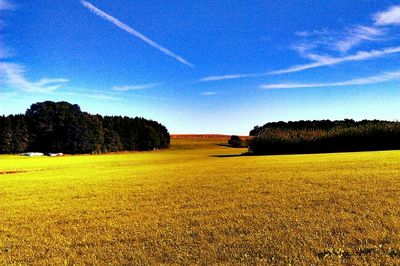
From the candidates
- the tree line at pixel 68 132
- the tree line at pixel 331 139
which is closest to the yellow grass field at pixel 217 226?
the tree line at pixel 331 139

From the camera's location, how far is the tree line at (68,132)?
92000mm

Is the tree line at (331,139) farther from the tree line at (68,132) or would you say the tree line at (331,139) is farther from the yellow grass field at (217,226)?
the tree line at (68,132)

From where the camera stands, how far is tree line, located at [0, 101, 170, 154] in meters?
92.0

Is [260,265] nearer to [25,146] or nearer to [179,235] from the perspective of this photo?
[179,235]

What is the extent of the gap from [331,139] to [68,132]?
216ft

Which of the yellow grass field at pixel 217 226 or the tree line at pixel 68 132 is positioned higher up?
the tree line at pixel 68 132

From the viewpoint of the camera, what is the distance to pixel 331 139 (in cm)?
4838

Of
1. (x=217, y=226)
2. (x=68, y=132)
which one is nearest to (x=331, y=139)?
(x=217, y=226)

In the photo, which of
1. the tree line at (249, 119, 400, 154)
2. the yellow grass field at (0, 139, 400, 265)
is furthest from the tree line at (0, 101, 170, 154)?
the yellow grass field at (0, 139, 400, 265)

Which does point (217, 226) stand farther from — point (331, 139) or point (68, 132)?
point (68, 132)

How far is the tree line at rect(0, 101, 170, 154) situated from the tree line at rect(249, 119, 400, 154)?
5061 centimetres

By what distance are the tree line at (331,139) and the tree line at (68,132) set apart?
50613 millimetres

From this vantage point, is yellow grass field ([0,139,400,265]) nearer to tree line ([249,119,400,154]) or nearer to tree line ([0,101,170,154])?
tree line ([249,119,400,154])

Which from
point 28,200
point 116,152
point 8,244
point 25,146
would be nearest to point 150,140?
point 116,152
